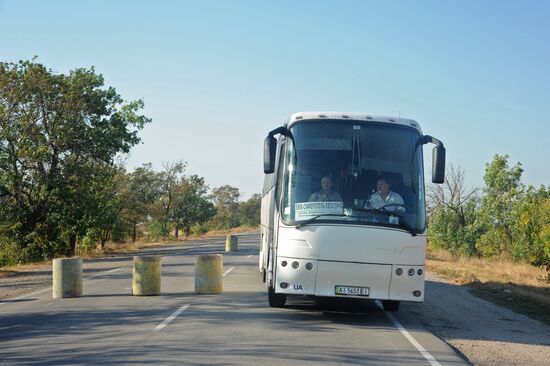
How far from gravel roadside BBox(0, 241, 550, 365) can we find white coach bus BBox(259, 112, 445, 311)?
1.33 meters

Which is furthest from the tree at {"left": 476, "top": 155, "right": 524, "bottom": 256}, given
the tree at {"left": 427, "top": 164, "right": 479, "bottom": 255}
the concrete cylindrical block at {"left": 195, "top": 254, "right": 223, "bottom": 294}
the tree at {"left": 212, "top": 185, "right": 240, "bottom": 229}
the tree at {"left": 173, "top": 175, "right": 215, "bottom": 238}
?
the tree at {"left": 212, "top": 185, "right": 240, "bottom": 229}

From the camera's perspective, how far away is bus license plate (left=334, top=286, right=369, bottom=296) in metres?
11.0

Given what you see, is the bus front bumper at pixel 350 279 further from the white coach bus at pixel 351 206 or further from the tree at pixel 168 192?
the tree at pixel 168 192

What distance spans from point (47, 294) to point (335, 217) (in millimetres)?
9068

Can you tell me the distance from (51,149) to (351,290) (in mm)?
25357

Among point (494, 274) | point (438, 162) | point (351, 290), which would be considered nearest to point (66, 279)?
point (351, 290)

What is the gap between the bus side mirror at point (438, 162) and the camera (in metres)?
11.2

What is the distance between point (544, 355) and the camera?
9727mm

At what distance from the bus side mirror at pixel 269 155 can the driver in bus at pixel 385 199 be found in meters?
1.75

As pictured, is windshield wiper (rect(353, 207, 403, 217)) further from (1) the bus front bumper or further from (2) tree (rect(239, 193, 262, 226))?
(2) tree (rect(239, 193, 262, 226))

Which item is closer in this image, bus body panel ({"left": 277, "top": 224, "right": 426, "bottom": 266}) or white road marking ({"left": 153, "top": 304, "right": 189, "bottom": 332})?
white road marking ({"left": 153, "top": 304, "right": 189, "bottom": 332})

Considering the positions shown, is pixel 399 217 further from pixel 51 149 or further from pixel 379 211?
pixel 51 149

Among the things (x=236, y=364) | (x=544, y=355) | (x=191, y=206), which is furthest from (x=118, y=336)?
(x=191, y=206)

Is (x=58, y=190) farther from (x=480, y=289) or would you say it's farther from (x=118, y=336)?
(x=118, y=336)
